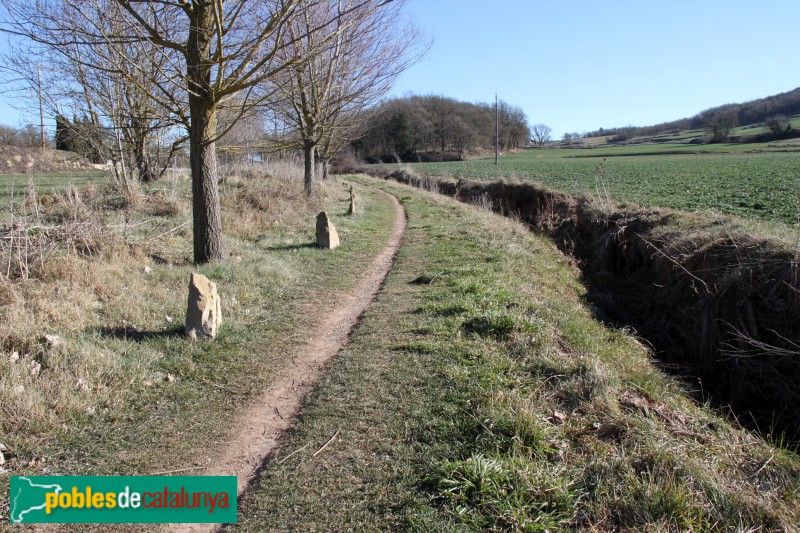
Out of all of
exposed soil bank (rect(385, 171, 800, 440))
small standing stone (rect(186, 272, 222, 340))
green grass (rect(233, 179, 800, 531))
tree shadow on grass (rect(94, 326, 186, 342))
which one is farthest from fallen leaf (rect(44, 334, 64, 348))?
exposed soil bank (rect(385, 171, 800, 440))

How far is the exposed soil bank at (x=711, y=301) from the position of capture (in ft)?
21.5

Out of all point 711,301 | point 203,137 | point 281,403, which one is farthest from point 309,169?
point 281,403

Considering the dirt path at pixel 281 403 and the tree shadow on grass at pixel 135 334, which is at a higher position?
the tree shadow on grass at pixel 135 334

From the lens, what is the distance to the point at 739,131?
73188mm

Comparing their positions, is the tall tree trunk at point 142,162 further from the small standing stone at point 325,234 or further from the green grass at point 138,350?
the small standing stone at point 325,234

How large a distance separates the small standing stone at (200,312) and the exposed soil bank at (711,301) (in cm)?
609

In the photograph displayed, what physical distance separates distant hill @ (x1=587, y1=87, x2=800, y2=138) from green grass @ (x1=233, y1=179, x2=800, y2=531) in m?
98.4

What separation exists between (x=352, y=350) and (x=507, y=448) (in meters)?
2.29

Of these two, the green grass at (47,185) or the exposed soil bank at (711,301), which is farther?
the green grass at (47,185)

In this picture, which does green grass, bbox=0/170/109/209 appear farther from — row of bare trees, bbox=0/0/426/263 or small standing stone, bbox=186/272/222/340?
small standing stone, bbox=186/272/222/340

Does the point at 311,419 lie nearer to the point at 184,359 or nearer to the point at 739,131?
the point at 184,359

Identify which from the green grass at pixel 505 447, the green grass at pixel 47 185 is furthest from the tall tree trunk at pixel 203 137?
the green grass at pixel 47 185

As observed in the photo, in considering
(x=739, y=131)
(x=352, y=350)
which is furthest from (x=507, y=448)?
(x=739, y=131)

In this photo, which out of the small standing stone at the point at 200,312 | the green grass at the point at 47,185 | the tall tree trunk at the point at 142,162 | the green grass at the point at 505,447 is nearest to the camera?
the green grass at the point at 505,447
